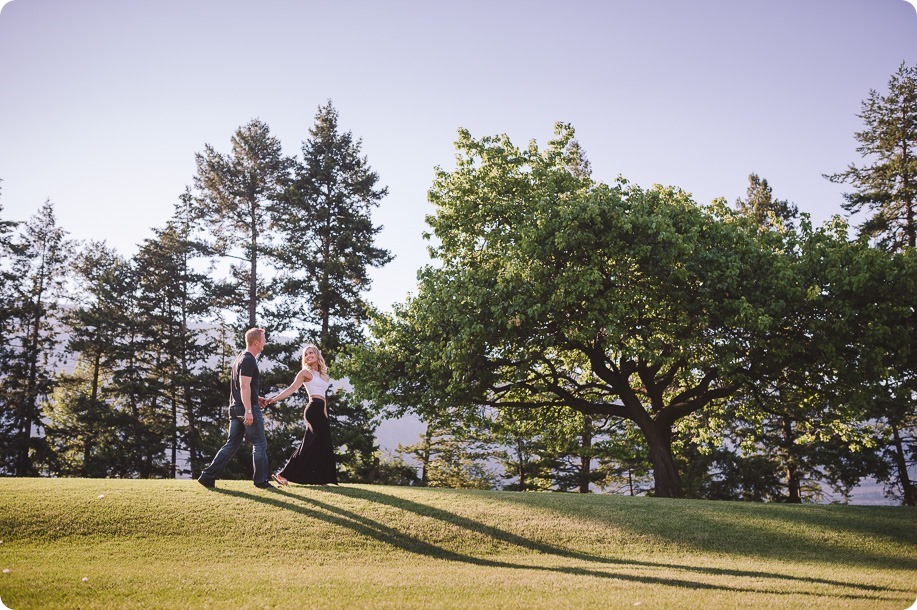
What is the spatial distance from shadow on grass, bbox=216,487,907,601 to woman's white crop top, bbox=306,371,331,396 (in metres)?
2.16

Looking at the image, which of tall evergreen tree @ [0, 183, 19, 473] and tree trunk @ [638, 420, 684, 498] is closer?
tree trunk @ [638, 420, 684, 498]

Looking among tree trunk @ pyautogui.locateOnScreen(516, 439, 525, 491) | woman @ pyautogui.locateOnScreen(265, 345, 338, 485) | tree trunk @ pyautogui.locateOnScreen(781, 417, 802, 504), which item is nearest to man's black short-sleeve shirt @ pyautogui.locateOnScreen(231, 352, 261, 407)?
woman @ pyautogui.locateOnScreen(265, 345, 338, 485)

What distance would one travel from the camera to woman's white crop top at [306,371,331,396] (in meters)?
13.1

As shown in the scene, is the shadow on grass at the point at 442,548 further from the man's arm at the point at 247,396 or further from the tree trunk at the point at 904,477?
the tree trunk at the point at 904,477

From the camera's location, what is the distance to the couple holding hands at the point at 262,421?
12344 mm

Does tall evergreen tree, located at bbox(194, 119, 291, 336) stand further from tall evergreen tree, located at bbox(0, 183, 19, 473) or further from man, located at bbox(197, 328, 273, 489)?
man, located at bbox(197, 328, 273, 489)

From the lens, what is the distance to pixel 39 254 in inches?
1566

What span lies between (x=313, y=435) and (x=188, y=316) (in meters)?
30.2

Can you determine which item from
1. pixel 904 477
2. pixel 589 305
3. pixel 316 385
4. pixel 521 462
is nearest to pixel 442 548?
pixel 316 385

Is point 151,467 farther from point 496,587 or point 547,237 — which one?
point 496,587

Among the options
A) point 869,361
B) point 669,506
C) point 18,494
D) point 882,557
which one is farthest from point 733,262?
point 18,494

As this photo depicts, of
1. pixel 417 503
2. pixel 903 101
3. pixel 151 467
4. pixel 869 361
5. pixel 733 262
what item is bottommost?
pixel 151 467

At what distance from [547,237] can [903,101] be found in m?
21.3

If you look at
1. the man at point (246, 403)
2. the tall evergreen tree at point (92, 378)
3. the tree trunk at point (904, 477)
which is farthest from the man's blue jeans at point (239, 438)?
the tree trunk at point (904, 477)
